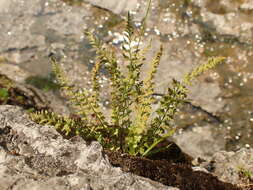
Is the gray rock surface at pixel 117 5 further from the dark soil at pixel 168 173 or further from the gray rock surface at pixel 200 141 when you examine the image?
the dark soil at pixel 168 173

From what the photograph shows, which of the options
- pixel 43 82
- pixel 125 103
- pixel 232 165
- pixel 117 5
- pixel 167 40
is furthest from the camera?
pixel 117 5

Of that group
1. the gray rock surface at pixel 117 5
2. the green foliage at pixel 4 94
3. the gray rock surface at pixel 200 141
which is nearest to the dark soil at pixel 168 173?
the gray rock surface at pixel 200 141

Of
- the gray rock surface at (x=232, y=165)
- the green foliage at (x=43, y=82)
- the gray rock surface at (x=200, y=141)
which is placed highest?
the gray rock surface at (x=232, y=165)

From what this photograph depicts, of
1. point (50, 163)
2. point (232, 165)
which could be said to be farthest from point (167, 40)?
point (50, 163)

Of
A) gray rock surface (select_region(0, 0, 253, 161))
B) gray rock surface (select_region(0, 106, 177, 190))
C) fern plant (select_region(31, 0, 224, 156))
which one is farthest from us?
gray rock surface (select_region(0, 0, 253, 161))

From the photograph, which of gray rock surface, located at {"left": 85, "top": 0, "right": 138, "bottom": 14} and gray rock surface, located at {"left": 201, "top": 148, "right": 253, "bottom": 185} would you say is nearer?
gray rock surface, located at {"left": 201, "top": 148, "right": 253, "bottom": 185}

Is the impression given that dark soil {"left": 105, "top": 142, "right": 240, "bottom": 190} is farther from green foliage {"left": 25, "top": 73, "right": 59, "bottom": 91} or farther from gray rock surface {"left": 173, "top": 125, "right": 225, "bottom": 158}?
green foliage {"left": 25, "top": 73, "right": 59, "bottom": 91}

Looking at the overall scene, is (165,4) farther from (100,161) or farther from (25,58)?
(100,161)

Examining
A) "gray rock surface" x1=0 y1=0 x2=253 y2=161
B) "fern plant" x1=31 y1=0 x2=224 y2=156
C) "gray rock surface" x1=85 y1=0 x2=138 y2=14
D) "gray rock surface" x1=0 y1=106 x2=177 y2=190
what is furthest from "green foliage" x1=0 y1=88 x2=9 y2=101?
"gray rock surface" x1=85 y1=0 x2=138 y2=14

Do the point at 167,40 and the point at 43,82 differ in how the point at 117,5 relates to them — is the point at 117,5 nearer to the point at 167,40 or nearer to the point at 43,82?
the point at 167,40
